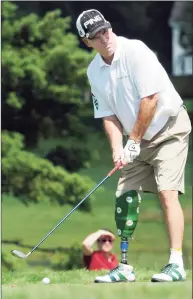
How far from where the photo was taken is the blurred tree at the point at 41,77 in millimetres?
7625

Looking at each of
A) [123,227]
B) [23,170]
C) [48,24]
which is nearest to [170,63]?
[48,24]

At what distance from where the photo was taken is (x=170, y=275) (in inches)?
160

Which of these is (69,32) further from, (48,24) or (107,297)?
(107,297)

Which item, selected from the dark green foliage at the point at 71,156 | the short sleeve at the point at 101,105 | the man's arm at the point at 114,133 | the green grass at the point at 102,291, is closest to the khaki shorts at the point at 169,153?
the man's arm at the point at 114,133

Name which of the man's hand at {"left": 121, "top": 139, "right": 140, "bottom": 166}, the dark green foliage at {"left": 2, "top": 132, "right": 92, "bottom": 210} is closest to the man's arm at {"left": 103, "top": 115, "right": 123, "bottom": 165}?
the man's hand at {"left": 121, "top": 139, "right": 140, "bottom": 166}

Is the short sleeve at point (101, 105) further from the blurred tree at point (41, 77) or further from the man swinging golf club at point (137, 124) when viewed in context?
the blurred tree at point (41, 77)

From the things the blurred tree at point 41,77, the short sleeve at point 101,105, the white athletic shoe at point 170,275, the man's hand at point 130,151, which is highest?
the blurred tree at point 41,77

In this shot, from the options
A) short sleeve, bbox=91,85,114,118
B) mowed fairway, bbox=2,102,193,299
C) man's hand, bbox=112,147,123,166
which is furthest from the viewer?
mowed fairway, bbox=2,102,193,299

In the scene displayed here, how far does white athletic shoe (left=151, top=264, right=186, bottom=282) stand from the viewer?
4023mm

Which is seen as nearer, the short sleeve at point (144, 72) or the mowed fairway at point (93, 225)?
the short sleeve at point (144, 72)

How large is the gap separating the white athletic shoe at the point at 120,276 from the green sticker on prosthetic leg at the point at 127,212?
173 millimetres

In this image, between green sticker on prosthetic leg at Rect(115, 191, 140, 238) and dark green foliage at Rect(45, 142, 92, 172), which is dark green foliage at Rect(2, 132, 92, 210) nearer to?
dark green foliage at Rect(45, 142, 92, 172)

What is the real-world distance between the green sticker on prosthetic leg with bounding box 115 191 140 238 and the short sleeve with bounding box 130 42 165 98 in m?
0.55

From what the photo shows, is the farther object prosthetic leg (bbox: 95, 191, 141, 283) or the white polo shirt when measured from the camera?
prosthetic leg (bbox: 95, 191, 141, 283)
